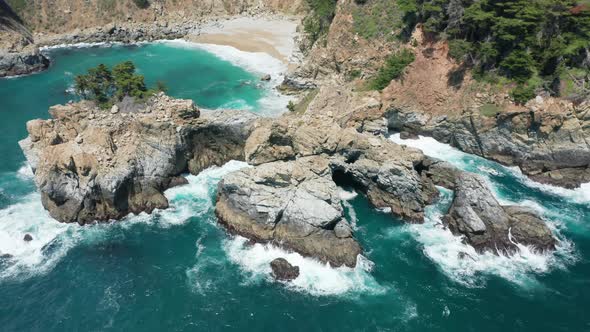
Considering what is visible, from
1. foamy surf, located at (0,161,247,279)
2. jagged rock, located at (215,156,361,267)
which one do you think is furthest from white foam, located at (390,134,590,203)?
foamy surf, located at (0,161,247,279)

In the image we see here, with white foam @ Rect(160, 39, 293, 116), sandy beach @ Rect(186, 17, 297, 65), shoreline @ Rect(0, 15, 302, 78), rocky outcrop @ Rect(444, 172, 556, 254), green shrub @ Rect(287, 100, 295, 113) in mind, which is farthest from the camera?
shoreline @ Rect(0, 15, 302, 78)

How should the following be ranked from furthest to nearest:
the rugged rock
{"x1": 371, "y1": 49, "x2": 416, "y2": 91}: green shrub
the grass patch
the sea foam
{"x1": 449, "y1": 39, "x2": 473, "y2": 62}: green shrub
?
the grass patch → {"x1": 371, "y1": 49, "x2": 416, "y2": 91}: green shrub → {"x1": 449, "y1": 39, "x2": 473, "y2": 62}: green shrub → the rugged rock → the sea foam

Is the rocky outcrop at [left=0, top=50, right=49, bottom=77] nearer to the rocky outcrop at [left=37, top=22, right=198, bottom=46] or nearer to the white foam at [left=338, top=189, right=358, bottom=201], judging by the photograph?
the rocky outcrop at [left=37, top=22, right=198, bottom=46]

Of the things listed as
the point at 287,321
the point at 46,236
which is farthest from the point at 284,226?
the point at 46,236

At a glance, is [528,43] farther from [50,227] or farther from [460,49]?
[50,227]

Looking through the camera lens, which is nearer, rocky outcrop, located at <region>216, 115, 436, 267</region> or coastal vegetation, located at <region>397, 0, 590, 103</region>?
rocky outcrop, located at <region>216, 115, 436, 267</region>

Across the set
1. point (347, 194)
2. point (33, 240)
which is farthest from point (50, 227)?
point (347, 194)

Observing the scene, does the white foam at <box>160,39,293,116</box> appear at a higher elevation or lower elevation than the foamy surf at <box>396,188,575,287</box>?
higher

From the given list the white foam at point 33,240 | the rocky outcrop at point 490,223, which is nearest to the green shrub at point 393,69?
the rocky outcrop at point 490,223
